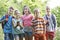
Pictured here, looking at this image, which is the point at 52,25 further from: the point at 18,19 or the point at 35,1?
the point at 35,1

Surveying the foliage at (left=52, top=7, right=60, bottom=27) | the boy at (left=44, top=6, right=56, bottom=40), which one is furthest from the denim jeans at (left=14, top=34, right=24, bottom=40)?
the foliage at (left=52, top=7, right=60, bottom=27)

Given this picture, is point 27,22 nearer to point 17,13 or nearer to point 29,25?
point 29,25

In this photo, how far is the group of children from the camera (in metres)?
9.45

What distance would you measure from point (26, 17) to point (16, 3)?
7497 mm

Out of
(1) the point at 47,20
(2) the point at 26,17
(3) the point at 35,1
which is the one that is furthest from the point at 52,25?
(3) the point at 35,1

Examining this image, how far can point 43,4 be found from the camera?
16.9 meters

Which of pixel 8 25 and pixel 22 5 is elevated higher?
pixel 22 5

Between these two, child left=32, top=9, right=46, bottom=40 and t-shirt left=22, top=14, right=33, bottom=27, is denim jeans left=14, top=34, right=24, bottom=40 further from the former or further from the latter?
child left=32, top=9, right=46, bottom=40

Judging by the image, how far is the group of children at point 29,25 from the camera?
9445 mm

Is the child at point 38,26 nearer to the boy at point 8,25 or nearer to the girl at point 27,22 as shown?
the girl at point 27,22

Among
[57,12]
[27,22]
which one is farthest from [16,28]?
[57,12]

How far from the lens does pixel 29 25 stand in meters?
9.65

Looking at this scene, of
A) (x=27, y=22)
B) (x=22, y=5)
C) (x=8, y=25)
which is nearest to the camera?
(x=27, y=22)

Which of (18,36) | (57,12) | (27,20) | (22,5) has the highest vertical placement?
(22,5)
